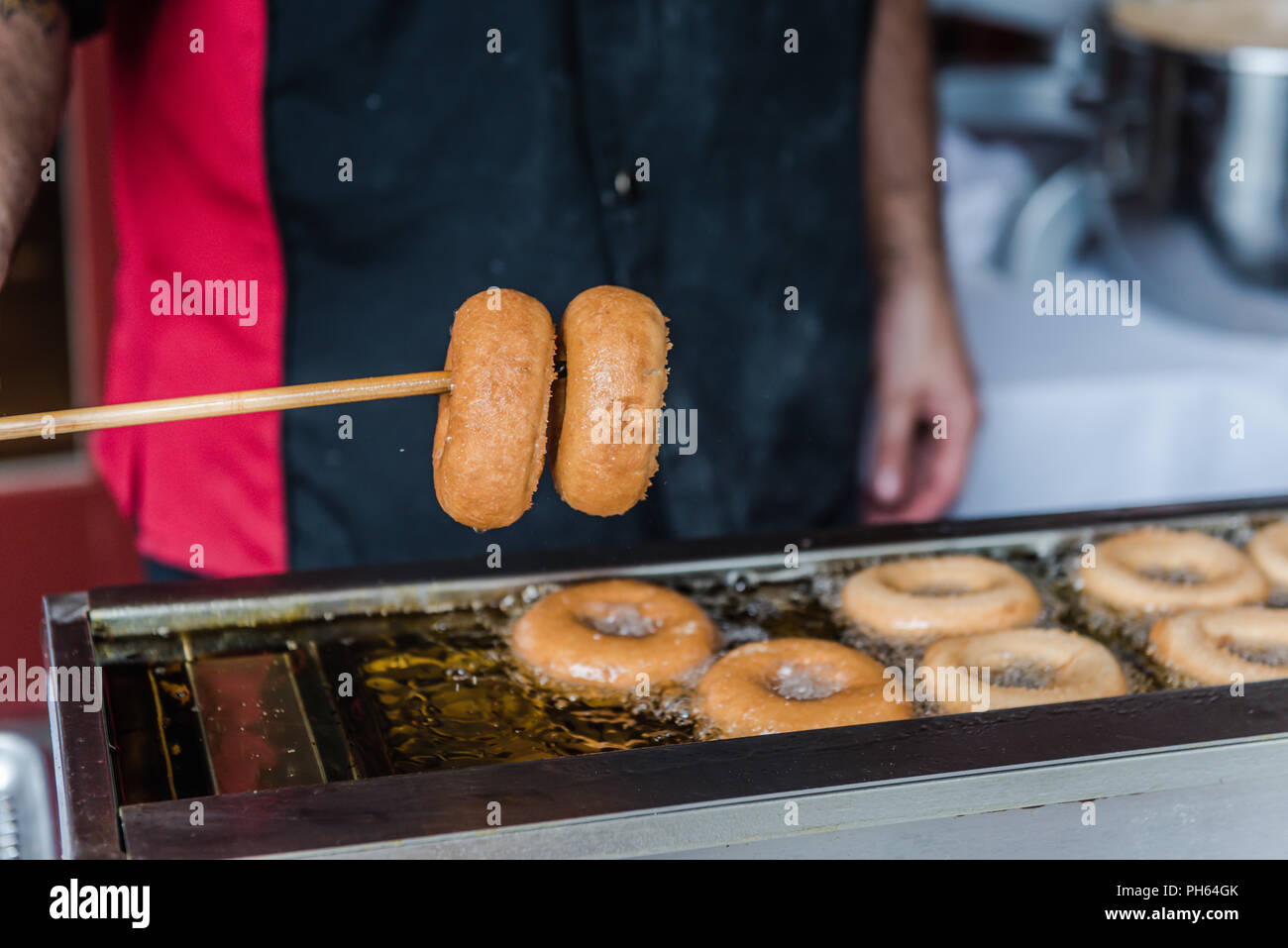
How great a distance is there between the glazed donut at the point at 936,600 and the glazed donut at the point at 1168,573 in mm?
84

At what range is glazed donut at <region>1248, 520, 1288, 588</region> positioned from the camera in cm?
132

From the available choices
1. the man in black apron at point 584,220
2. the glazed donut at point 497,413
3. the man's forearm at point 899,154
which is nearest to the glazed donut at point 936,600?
the man in black apron at point 584,220

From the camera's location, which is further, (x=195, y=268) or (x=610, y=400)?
(x=195, y=268)

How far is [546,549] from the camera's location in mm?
1332

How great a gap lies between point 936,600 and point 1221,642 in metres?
0.25

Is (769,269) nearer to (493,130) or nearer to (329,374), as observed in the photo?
(493,130)

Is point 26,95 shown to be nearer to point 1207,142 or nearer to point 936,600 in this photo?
point 936,600

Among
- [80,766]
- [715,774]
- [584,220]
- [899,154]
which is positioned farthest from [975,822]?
[899,154]

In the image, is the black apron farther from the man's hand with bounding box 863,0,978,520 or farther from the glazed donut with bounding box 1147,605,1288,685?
the glazed donut with bounding box 1147,605,1288,685


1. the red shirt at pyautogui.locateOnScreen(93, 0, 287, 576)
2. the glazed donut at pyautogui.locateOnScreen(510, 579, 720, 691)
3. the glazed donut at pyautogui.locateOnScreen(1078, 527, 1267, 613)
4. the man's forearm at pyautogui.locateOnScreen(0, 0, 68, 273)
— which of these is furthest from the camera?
the red shirt at pyautogui.locateOnScreen(93, 0, 287, 576)

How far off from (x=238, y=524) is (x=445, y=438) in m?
0.69

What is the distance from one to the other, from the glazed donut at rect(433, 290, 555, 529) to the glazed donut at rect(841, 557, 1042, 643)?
43cm

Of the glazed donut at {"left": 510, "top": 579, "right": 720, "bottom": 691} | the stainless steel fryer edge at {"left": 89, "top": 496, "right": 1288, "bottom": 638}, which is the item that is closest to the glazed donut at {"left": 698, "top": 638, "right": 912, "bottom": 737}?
the glazed donut at {"left": 510, "top": 579, "right": 720, "bottom": 691}

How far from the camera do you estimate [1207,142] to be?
5.99 ft
